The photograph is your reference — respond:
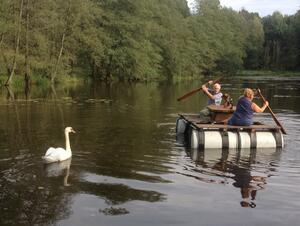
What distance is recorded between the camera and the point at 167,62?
239 feet

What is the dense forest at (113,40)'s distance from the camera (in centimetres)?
4553

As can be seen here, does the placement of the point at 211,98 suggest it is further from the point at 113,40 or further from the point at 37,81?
the point at 113,40

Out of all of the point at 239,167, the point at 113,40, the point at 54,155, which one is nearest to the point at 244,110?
the point at 239,167

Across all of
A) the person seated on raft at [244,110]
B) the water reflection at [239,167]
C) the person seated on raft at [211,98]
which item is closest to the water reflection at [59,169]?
the water reflection at [239,167]

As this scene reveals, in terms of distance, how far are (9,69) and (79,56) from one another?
14904 mm

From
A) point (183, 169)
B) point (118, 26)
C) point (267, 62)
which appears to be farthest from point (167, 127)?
point (267, 62)

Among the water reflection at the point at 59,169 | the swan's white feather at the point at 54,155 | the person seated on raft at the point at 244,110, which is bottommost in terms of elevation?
the water reflection at the point at 59,169

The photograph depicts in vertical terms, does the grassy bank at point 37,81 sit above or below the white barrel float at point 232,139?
above

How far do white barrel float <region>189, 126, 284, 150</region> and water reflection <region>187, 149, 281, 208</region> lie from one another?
0.18 m

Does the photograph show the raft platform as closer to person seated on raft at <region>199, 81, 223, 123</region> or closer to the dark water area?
the dark water area

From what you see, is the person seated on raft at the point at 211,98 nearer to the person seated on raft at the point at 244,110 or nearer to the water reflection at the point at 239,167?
the person seated on raft at the point at 244,110

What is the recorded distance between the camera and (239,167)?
1217cm

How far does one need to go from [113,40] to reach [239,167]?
48087mm

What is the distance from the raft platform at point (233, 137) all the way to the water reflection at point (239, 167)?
0.65 feet
